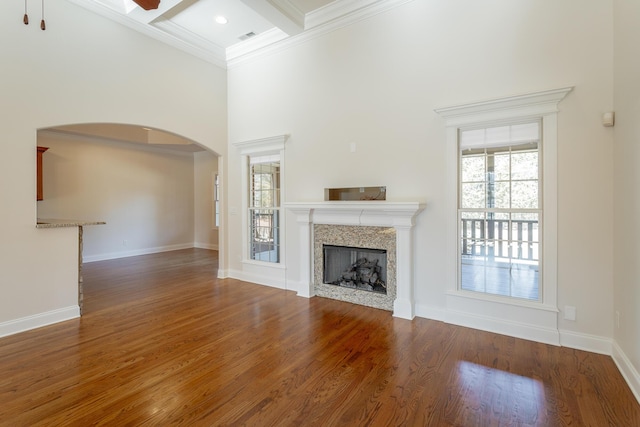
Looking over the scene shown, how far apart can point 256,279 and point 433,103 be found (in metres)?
3.79

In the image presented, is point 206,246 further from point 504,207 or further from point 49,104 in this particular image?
point 504,207

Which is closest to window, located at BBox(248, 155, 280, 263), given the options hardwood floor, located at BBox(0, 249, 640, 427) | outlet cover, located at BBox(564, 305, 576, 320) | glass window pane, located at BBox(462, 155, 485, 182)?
hardwood floor, located at BBox(0, 249, 640, 427)

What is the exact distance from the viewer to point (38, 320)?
10.9 ft

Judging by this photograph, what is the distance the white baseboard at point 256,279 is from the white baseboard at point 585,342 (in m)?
3.49

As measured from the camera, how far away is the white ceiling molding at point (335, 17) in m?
3.77

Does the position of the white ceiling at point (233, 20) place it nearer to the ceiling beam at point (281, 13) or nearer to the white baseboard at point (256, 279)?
the ceiling beam at point (281, 13)

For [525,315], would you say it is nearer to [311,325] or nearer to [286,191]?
[311,325]

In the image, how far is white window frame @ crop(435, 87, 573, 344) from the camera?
9.39 feet

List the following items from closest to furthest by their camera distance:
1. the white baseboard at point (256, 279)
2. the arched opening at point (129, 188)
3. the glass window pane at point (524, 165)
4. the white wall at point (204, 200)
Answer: the glass window pane at point (524, 165), the white baseboard at point (256, 279), the arched opening at point (129, 188), the white wall at point (204, 200)

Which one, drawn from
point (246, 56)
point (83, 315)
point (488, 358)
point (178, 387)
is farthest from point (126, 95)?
point (488, 358)

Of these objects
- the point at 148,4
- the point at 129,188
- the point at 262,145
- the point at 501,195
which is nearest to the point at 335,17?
the point at 262,145

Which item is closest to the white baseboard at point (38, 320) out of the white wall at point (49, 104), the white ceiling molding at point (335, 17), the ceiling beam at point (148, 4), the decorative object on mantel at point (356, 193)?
the white wall at point (49, 104)

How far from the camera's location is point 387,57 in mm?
3750

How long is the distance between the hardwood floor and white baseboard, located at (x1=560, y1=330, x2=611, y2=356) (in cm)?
9
